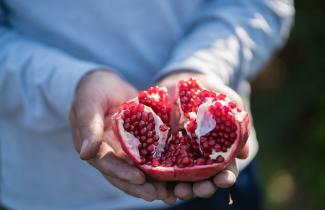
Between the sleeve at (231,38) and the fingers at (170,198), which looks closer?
the fingers at (170,198)

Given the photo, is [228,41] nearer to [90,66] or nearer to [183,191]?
[90,66]

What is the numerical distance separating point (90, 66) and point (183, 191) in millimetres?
343

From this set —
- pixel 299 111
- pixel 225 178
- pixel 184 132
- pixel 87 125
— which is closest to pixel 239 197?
pixel 184 132

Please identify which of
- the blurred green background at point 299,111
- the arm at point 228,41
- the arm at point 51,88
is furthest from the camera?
the blurred green background at point 299,111

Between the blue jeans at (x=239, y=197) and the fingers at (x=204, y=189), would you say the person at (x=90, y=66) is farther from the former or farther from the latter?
the fingers at (x=204, y=189)

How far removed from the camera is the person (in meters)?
1.12

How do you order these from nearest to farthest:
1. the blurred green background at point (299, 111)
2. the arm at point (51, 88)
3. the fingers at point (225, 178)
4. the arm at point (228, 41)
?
the fingers at point (225, 178) → the arm at point (51, 88) → the arm at point (228, 41) → the blurred green background at point (299, 111)

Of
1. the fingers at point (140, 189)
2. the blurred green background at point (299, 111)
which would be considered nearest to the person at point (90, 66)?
the fingers at point (140, 189)

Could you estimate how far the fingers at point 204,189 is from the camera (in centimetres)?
90

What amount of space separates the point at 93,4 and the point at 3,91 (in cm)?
27

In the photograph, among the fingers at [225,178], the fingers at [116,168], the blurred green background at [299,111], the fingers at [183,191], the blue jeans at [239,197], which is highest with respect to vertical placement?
the fingers at [116,168]

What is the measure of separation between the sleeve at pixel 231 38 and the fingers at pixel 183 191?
0.30 meters

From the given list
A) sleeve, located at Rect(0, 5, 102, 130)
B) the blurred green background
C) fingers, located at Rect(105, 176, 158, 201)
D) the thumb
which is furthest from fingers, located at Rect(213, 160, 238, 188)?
the blurred green background

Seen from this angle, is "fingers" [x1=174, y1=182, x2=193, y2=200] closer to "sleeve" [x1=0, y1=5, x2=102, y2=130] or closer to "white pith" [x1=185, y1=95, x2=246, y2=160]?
"white pith" [x1=185, y1=95, x2=246, y2=160]
